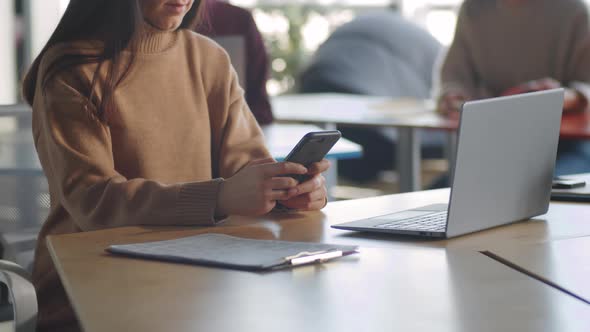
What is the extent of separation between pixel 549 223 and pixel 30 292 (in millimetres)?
761

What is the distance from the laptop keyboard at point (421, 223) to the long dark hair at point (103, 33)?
1.70ft

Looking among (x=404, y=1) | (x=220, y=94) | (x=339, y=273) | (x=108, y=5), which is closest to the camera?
(x=339, y=273)

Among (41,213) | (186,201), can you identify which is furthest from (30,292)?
(41,213)

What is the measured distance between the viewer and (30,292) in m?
1.30

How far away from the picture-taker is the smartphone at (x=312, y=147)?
1334mm

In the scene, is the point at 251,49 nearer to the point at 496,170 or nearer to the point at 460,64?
the point at 460,64

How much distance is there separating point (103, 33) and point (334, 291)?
0.79 meters

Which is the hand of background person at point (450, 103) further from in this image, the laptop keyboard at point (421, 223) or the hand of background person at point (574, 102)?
the laptop keyboard at point (421, 223)

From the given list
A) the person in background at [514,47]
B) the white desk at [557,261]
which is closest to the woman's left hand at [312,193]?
the white desk at [557,261]

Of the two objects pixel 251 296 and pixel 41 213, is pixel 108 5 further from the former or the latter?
pixel 251 296

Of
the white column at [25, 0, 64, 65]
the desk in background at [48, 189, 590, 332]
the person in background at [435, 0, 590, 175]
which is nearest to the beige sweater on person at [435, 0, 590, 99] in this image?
the person in background at [435, 0, 590, 175]

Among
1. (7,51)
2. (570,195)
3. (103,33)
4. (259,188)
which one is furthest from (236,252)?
(7,51)

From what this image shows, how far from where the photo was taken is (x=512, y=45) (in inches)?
142

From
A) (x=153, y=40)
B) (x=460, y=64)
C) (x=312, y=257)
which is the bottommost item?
(x=460, y=64)
